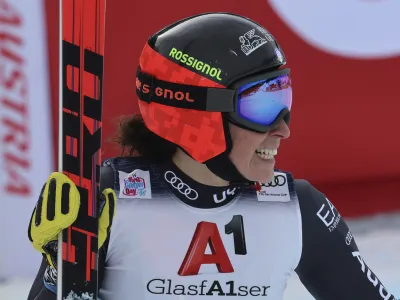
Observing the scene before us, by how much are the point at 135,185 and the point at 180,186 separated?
121mm

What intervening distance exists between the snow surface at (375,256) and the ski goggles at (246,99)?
211cm

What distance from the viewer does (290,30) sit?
193 inches

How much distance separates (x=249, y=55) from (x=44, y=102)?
238cm

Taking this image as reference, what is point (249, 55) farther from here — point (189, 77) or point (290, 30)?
point (290, 30)

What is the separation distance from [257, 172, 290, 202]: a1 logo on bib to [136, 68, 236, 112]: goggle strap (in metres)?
0.29

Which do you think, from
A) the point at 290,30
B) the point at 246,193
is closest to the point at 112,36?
the point at 290,30

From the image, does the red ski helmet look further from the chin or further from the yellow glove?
the yellow glove

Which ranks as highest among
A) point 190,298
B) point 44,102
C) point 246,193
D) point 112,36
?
point 112,36

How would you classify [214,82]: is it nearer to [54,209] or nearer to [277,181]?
[277,181]

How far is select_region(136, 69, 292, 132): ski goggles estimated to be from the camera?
2.35m

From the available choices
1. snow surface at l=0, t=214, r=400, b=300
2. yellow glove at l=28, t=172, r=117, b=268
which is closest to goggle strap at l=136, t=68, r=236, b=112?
yellow glove at l=28, t=172, r=117, b=268

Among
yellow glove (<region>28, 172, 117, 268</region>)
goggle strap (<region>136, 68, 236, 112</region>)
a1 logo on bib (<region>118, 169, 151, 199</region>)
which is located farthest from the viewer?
a1 logo on bib (<region>118, 169, 151, 199</region>)

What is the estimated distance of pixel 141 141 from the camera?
259 centimetres

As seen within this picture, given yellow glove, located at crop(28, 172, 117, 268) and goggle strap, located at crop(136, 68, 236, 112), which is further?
goggle strap, located at crop(136, 68, 236, 112)
